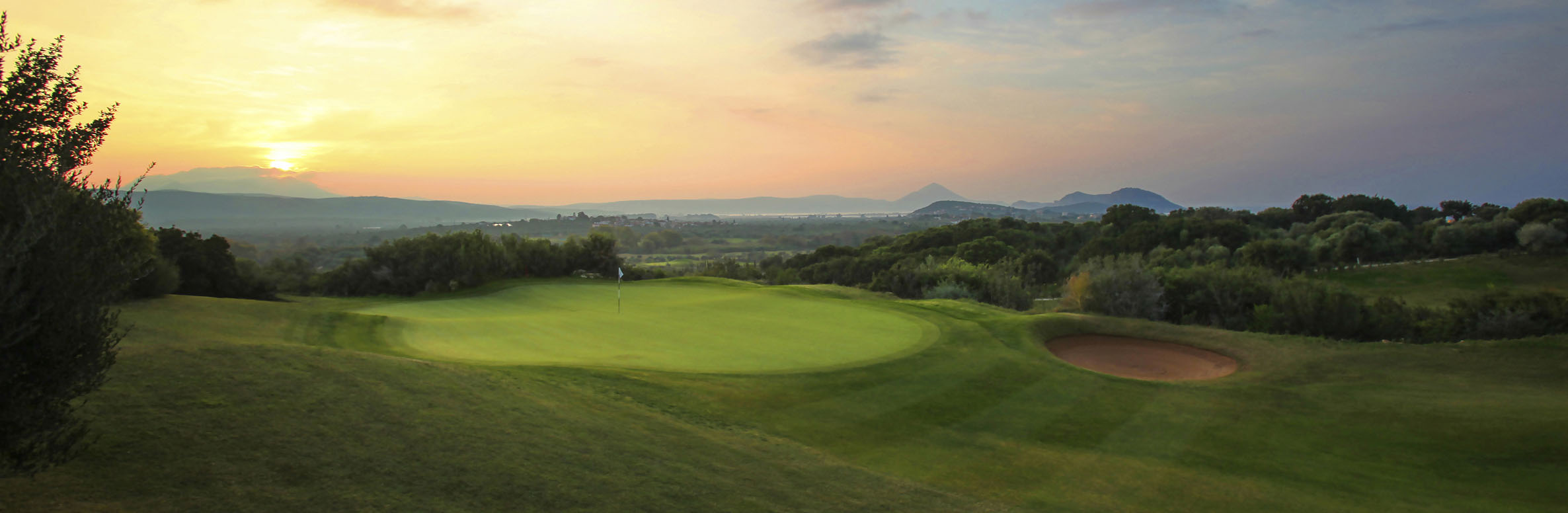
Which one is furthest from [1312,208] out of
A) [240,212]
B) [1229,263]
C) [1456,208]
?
[240,212]

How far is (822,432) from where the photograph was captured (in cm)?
953

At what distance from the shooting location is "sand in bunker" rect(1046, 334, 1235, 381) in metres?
14.1

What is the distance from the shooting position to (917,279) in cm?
3216

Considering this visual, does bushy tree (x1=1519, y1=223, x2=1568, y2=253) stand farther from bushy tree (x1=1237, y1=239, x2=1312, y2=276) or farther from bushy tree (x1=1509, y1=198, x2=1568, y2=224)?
bushy tree (x1=1237, y1=239, x2=1312, y2=276)

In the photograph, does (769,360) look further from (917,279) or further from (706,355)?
(917,279)

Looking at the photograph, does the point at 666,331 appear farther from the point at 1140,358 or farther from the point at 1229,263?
the point at 1229,263

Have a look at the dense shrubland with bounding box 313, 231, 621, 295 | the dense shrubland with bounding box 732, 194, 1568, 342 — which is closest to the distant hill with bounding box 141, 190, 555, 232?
the dense shrubland with bounding box 313, 231, 621, 295

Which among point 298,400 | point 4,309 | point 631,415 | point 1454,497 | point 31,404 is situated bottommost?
point 1454,497

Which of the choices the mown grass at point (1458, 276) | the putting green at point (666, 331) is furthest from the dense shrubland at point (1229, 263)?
the putting green at point (666, 331)

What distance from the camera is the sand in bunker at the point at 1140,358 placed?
1411 cm

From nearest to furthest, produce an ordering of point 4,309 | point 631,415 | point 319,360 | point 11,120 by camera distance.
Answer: point 4,309 → point 11,120 → point 319,360 → point 631,415

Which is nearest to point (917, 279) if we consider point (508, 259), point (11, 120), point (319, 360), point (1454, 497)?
point (508, 259)

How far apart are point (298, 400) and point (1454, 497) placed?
12.3 meters

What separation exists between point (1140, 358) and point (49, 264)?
16.8 m
